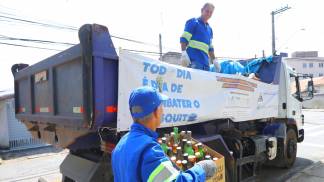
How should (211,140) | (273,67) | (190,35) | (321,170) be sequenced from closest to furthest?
(211,140) → (190,35) → (273,67) → (321,170)

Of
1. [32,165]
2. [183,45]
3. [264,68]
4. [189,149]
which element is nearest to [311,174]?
[264,68]

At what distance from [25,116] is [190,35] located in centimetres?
288

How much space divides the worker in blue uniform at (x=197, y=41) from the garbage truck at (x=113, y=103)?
66cm

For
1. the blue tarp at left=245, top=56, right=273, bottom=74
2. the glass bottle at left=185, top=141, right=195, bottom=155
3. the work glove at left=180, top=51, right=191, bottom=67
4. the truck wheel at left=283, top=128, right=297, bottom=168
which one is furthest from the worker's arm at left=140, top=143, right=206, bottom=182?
the truck wheel at left=283, top=128, right=297, bottom=168

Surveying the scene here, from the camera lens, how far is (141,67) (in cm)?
360

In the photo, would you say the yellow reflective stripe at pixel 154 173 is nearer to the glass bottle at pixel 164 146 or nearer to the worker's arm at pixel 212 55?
the glass bottle at pixel 164 146

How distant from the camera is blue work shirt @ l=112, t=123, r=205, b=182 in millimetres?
1785

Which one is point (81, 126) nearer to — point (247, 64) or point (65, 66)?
point (65, 66)

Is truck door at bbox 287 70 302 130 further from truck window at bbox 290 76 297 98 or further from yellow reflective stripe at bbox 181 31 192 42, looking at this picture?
yellow reflective stripe at bbox 181 31 192 42

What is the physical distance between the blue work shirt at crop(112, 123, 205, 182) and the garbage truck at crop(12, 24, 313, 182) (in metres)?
1.30

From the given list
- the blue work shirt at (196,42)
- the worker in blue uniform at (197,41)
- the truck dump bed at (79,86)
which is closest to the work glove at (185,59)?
the worker in blue uniform at (197,41)

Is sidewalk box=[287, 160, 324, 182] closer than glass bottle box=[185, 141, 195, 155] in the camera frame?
No

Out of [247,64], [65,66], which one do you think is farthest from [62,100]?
[247,64]

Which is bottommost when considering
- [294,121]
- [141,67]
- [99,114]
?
[294,121]
